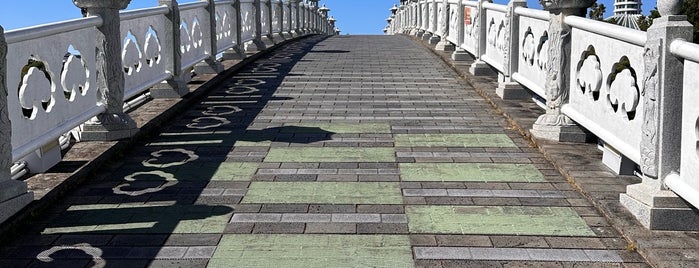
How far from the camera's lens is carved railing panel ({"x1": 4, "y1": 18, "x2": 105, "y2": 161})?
5496 millimetres

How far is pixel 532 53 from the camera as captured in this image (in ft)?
29.0

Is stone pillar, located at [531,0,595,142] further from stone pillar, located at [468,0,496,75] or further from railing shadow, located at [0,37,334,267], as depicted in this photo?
stone pillar, located at [468,0,496,75]

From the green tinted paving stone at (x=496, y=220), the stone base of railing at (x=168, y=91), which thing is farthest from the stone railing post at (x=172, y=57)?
the green tinted paving stone at (x=496, y=220)

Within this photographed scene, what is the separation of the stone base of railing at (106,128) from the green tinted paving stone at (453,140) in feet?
8.17

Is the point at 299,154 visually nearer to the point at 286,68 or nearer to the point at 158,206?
the point at 158,206

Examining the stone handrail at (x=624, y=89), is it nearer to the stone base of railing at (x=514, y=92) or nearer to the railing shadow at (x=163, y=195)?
the stone base of railing at (x=514, y=92)

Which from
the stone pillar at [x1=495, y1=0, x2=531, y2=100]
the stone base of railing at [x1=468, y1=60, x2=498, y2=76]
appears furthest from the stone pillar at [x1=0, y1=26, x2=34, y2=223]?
the stone base of railing at [x1=468, y1=60, x2=498, y2=76]

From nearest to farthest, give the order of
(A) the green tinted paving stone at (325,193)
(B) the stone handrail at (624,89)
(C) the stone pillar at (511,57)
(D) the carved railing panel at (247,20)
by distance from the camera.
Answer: (B) the stone handrail at (624,89) → (A) the green tinted paving stone at (325,193) → (C) the stone pillar at (511,57) → (D) the carved railing panel at (247,20)

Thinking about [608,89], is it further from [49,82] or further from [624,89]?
[49,82]

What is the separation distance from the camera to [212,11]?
12.6m

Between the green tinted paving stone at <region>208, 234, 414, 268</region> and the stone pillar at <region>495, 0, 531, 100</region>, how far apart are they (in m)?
5.39

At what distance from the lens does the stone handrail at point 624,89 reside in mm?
4773

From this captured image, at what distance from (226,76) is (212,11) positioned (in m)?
1.01

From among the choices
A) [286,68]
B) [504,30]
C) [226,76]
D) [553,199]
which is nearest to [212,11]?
[226,76]
